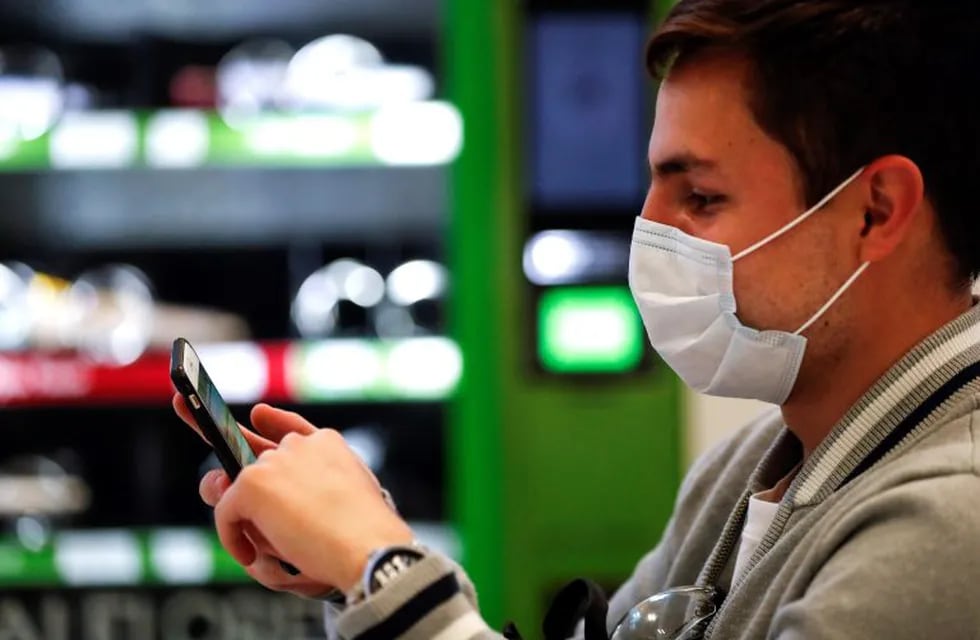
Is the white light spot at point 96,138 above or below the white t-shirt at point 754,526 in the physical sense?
above

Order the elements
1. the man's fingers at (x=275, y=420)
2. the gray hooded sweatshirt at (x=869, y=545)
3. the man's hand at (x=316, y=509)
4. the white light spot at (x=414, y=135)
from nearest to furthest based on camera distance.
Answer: the gray hooded sweatshirt at (x=869, y=545) → the man's hand at (x=316, y=509) → the man's fingers at (x=275, y=420) → the white light spot at (x=414, y=135)

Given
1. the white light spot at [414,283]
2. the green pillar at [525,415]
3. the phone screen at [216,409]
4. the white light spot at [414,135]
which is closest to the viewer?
the phone screen at [216,409]

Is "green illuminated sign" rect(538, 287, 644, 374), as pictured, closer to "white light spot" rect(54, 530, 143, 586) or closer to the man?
"white light spot" rect(54, 530, 143, 586)

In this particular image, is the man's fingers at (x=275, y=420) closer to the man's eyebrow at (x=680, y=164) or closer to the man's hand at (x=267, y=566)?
the man's hand at (x=267, y=566)

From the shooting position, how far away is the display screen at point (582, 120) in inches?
85.1

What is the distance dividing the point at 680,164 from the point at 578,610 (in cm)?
43

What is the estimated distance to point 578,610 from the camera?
4.16 feet

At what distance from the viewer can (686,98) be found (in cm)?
115

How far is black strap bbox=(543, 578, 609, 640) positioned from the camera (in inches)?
47.8

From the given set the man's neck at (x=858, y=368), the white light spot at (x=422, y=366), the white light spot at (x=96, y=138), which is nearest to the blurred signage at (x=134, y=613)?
the white light spot at (x=422, y=366)

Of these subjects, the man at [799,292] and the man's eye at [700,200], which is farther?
the man's eye at [700,200]

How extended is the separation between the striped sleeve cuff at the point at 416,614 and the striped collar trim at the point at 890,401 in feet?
1.01

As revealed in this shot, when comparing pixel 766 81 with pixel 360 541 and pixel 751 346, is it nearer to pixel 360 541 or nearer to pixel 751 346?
pixel 751 346

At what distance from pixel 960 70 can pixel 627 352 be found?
1.13m
